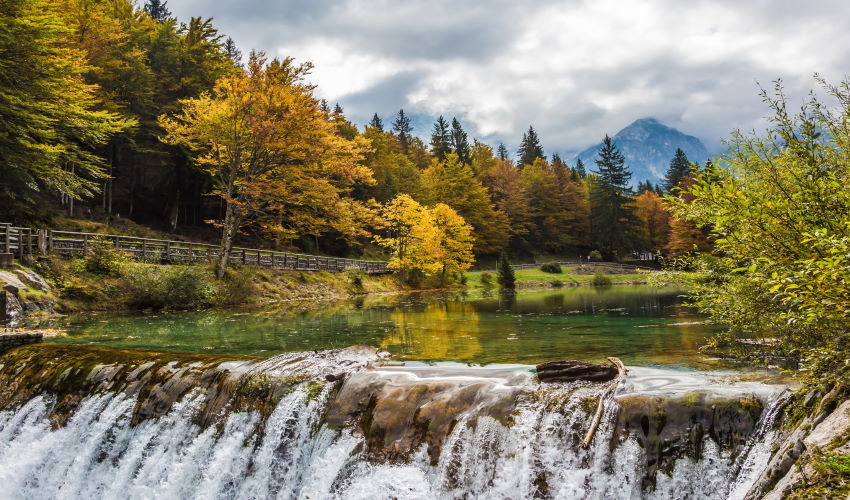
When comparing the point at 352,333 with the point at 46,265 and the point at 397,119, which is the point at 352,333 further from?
the point at 397,119

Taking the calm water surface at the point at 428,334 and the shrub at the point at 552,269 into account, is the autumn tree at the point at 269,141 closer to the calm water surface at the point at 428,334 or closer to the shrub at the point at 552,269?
the calm water surface at the point at 428,334

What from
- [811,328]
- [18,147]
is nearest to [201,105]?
[18,147]

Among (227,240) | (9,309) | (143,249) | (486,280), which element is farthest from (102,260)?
(486,280)

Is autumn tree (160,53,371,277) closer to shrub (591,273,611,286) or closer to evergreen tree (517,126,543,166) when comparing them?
shrub (591,273,611,286)

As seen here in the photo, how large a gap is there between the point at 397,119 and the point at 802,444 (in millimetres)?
102175

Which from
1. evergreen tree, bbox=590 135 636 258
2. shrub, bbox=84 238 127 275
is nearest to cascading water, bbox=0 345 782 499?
shrub, bbox=84 238 127 275

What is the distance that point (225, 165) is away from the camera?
24.5 meters

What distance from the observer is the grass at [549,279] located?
4803 centimetres

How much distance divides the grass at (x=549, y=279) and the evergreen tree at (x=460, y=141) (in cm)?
3250

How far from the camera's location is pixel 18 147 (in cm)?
1961

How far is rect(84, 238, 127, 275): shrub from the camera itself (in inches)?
737

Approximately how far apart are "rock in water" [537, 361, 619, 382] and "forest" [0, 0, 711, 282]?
10.3 feet

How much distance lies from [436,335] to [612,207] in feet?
236

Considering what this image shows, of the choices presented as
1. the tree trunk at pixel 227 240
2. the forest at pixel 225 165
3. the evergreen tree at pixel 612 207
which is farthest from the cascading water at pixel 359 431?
the evergreen tree at pixel 612 207
